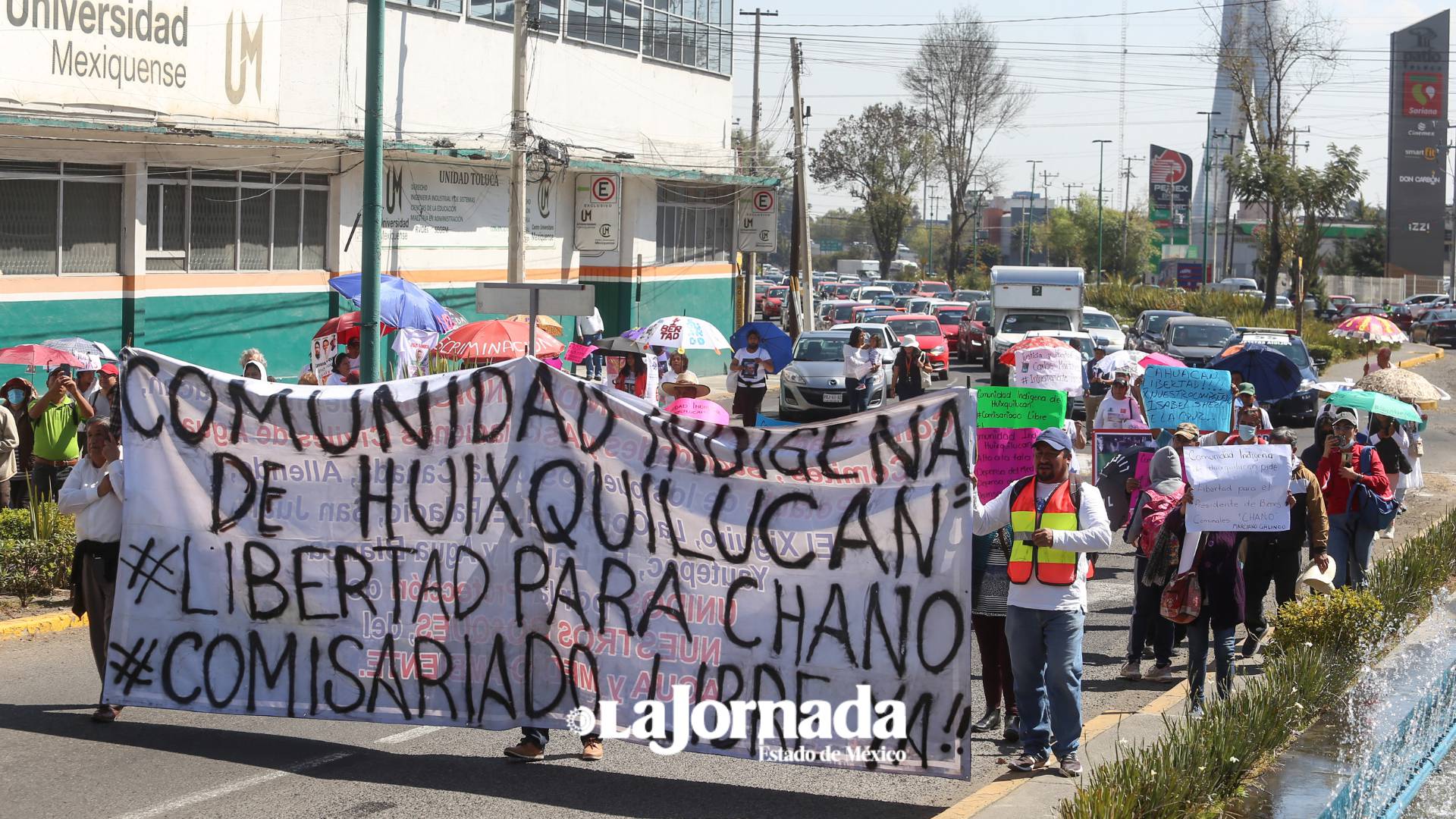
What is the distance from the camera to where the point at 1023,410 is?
365 inches

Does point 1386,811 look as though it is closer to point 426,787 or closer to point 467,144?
point 426,787

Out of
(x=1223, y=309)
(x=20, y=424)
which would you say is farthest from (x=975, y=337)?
(x=20, y=424)

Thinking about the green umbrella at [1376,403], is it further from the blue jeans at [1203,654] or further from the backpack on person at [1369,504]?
the blue jeans at [1203,654]

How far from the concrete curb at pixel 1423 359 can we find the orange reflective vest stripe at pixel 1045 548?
37.5 m

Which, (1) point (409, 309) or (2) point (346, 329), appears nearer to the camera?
(2) point (346, 329)

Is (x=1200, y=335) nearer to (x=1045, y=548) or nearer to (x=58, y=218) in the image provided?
(x=58, y=218)

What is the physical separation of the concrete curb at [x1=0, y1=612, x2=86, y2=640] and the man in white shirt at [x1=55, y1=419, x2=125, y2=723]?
2.30 meters

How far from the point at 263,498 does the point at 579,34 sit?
2498cm

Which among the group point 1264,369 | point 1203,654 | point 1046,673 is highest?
point 1264,369

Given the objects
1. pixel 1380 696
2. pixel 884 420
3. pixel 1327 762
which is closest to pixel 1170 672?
pixel 1380 696

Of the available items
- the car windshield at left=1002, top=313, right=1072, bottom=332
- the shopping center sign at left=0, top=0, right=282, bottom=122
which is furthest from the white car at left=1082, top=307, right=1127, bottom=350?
the shopping center sign at left=0, top=0, right=282, bottom=122

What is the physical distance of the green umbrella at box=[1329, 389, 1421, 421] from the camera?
11404mm

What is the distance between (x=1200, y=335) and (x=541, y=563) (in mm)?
26840

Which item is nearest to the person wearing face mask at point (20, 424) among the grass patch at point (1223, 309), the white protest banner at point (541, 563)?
the white protest banner at point (541, 563)
